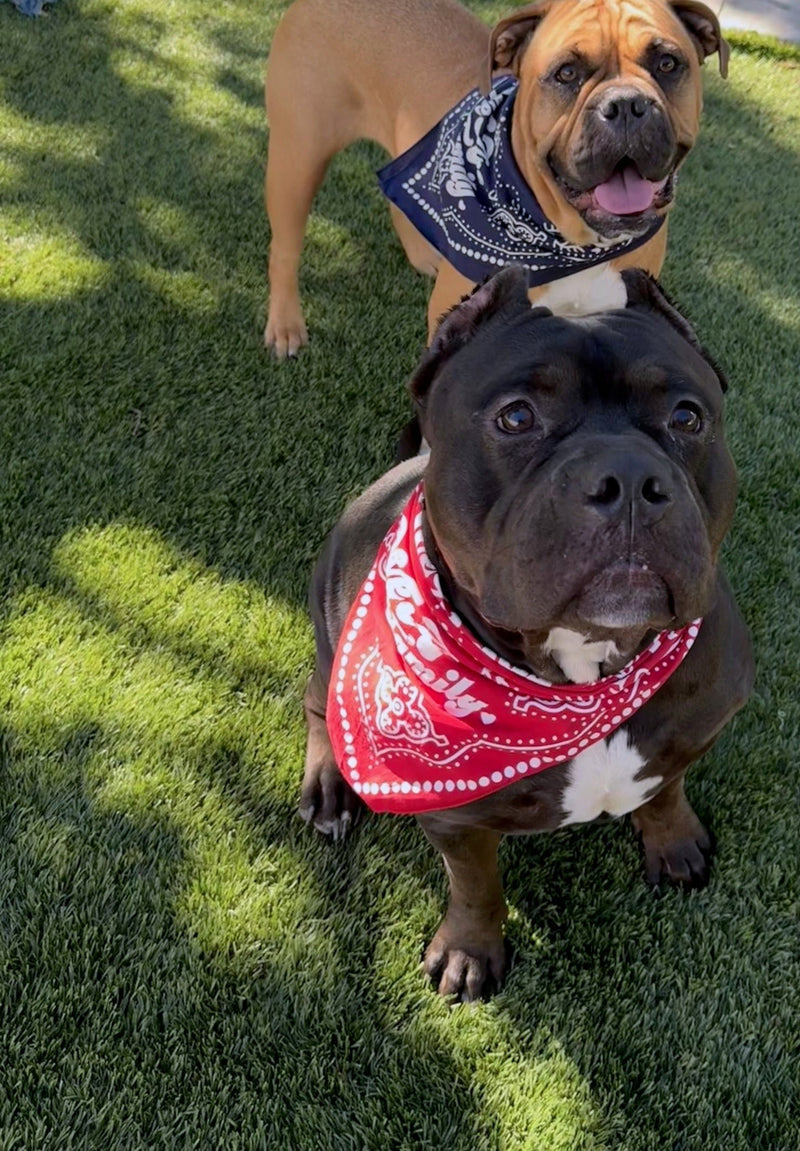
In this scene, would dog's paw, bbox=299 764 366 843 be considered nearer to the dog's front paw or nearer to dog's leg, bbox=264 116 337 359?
the dog's front paw

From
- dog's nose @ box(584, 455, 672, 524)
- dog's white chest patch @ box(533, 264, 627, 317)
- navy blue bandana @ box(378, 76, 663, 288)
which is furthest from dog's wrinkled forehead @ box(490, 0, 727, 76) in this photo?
dog's nose @ box(584, 455, 672, 524)

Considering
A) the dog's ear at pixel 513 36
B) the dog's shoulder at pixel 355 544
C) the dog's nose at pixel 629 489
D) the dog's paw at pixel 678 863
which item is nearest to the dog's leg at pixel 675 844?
the dog's paw at pixel 678 863

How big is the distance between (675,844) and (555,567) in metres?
1.17

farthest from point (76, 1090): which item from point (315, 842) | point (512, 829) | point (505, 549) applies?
point (505, 549)

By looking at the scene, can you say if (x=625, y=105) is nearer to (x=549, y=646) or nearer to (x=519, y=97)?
(x=519, y=97)

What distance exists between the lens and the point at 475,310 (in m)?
1.87

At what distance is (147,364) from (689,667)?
8.43ft

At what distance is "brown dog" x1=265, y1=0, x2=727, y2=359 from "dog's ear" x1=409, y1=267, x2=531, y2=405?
1044mm

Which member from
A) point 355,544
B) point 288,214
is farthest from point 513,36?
point 355,544

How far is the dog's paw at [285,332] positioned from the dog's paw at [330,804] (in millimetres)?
1882

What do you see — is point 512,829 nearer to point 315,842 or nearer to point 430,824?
point 430,824

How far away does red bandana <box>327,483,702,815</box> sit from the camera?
1.88 m

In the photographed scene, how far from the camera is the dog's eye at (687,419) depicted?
68.2 inches

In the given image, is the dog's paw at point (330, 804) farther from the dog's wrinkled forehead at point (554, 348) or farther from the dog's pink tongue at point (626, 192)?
the dog's pink tongue at point (626, 192)
